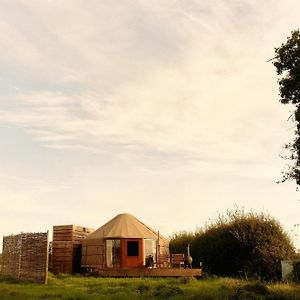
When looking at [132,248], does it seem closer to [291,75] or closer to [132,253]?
[132,253]

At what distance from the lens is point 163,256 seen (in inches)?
1201

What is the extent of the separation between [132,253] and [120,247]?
1.03 meters

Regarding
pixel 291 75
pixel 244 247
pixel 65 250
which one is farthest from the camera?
pixel 65 250

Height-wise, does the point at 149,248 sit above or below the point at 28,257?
above

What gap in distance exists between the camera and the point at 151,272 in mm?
26234

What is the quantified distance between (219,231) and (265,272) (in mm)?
4961

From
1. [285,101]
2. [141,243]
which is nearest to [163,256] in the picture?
[141,243]

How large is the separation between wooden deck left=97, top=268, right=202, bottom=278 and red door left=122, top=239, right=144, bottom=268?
1.76 metres

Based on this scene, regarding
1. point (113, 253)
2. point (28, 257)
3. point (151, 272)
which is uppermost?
point (113, 253)

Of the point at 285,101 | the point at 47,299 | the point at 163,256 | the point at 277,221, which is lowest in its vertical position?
the point at 47,299

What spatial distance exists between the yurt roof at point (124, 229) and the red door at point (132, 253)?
0.43 metres

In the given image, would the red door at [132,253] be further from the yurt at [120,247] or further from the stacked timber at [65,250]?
the stacked timber at [65,250]

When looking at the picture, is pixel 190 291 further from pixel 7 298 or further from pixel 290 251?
pixel 290 251

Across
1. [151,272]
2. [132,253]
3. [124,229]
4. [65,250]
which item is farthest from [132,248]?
[65,250]
